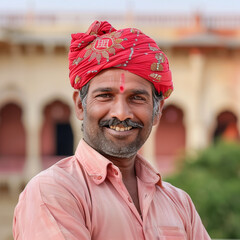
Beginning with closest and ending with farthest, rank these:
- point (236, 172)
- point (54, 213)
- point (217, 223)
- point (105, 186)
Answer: point (54, 213) < point (105, 186) < point (217, 223) < point (236, 172)

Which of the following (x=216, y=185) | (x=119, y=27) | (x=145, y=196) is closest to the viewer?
(x=145, y=196)

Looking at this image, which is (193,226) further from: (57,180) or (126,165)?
(57,180)

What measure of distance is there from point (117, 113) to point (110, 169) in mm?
141

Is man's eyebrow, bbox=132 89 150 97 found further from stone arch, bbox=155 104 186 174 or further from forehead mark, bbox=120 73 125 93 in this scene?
stone arch, bbox=155 104 186 174

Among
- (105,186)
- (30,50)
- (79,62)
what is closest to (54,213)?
(105,186)

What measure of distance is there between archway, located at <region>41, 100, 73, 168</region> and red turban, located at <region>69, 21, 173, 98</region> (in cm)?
1636

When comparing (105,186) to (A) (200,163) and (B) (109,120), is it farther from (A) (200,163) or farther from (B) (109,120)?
(A) (200,163)

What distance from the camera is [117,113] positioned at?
1.71 m

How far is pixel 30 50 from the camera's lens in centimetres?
1616

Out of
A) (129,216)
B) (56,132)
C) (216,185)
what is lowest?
(56,132)

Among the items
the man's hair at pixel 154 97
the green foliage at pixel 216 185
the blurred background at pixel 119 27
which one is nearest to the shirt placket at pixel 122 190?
the man's hair at pixel 154 97

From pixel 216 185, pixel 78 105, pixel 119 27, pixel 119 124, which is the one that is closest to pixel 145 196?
pixel 119 124

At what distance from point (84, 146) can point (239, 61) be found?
1478 cm

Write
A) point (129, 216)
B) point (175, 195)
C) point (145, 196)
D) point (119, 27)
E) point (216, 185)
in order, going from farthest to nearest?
point (119, 27), point (216, 185), point (175, 195), point (145, 196), point (129, 216)
